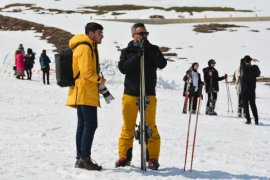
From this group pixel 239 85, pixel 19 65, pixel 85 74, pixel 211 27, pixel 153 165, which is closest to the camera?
pixel 85 74

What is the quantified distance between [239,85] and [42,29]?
40.1 meters

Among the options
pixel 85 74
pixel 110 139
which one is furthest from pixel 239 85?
pixel 85 74

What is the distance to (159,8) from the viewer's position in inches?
3856

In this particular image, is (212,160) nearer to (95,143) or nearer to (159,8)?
(95,143)

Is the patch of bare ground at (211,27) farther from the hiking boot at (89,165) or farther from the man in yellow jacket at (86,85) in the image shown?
the hiking boot at (89,165)

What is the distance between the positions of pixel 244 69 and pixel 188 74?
259 centimetres

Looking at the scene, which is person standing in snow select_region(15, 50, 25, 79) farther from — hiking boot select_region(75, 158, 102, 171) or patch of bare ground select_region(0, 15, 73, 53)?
hiking boot select_region(75, 158, 102, 171)

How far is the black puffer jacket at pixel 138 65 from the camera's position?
6910 millimetres

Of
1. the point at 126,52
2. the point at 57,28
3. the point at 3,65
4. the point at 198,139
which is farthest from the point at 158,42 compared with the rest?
the point at 126,52

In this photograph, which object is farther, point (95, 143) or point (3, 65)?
point (3, 65)

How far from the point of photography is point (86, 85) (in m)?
6.64

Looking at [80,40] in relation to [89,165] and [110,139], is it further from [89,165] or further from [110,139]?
[110,139]

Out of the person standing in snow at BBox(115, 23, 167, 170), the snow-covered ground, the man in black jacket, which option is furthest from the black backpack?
the man in black jacket

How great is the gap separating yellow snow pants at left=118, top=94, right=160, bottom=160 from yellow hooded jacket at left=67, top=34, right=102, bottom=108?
51 centimetres
